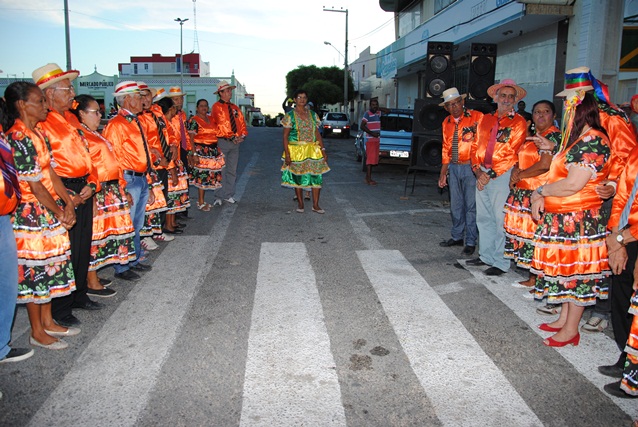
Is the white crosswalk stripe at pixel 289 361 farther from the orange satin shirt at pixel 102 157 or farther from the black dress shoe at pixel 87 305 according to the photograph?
the orange satin shirt at pixel 102 157

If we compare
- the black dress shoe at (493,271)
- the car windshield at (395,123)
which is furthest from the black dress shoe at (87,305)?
the car windshield at (395,123)

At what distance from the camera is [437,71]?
11.5 metres

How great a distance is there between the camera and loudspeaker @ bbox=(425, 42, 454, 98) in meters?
11.4

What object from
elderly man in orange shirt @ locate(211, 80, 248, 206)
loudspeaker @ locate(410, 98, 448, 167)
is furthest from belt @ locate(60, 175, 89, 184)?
loudspeaker @ locate(410, 98, 448, 167)

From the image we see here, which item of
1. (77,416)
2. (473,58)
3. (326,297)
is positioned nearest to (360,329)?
(326,297)

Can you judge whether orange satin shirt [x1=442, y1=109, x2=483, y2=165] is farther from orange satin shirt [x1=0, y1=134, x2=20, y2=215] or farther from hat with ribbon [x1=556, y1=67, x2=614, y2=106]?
orange satin shirt [x1=0, y1=134, x2=20, y2=215]

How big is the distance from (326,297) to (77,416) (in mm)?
2551

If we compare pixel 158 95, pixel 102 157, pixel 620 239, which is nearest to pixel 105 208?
pixel 102 157

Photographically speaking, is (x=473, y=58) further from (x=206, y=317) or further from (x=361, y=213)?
(x=206, y=317)

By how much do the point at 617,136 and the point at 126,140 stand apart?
464 centimetres

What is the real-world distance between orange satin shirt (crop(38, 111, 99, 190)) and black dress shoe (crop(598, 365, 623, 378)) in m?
4.29

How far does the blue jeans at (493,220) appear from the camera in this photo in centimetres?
585

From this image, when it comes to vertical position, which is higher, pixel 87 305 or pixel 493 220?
pixel 493 220

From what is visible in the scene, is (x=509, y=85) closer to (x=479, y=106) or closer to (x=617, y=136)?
(x=617, y=136)
